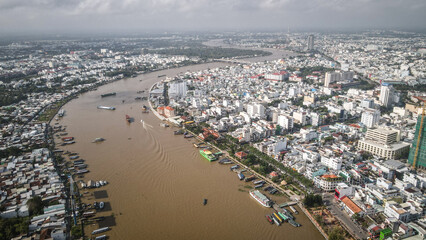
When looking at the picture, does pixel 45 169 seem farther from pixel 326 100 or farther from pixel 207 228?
pixel 326 100

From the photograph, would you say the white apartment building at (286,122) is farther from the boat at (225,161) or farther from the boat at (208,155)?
the boat at (208,155)

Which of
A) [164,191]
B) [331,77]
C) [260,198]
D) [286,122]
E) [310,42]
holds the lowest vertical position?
[164,191]

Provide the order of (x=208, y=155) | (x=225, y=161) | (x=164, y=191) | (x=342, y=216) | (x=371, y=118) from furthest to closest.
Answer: (x=371, y=118) → (x=208, y=155) → (x=225, y=161) → (x=164, y=191) → (x=342, y=216)

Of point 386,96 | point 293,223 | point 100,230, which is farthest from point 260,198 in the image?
point 386,96

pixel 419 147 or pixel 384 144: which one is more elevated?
pixel 419 147

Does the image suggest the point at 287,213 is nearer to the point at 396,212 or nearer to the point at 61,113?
the point at 396,212

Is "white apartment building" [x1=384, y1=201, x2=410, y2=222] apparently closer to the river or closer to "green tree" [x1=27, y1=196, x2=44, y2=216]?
the river
